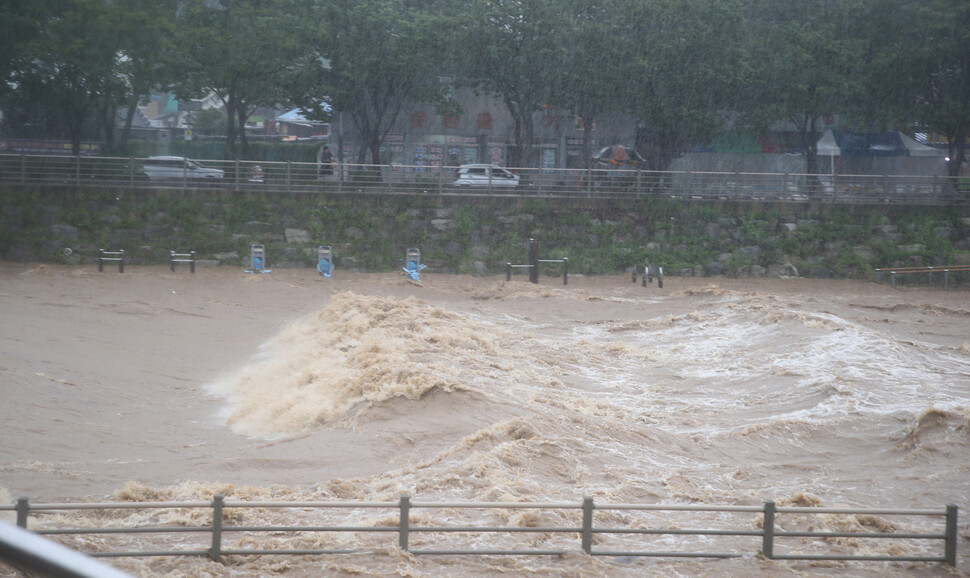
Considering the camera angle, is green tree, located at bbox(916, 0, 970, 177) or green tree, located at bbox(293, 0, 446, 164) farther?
green tree, located at bbox(916, 0, 970, 177)

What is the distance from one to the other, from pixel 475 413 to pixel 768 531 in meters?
5.40

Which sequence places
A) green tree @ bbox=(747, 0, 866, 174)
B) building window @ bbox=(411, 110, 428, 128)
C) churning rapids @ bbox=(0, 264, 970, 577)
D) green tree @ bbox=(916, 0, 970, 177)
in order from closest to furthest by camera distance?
churning rapids @ bbox=(0, 264, 970, 577)
green tree @ bbox=(916, 0, 970, 177)
green tree @ bbox=(747, 0, 866, 174)
building window @ bbox=(411, 110, 428, 128)

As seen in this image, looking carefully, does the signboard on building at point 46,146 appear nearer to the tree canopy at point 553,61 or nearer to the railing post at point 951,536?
the tree canopy at point 553,61

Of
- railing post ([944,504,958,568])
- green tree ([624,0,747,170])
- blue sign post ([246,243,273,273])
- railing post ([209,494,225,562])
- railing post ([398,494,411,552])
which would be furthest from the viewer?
green tree ([624,0,747,170])

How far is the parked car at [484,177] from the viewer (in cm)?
3338

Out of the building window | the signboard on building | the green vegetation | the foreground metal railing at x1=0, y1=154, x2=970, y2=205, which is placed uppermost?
the building window

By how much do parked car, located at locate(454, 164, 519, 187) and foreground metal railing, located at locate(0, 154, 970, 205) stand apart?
0.17m

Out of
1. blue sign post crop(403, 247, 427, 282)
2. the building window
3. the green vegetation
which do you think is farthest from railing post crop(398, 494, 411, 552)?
the building window

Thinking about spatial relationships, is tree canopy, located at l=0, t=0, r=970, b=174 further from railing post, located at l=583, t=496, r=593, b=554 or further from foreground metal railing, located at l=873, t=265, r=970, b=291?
railing post, located at l=583, t=496, r=593, b=554

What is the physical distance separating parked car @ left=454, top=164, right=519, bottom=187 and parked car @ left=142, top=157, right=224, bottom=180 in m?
8.92

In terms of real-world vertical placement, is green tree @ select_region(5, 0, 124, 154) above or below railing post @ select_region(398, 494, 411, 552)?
above

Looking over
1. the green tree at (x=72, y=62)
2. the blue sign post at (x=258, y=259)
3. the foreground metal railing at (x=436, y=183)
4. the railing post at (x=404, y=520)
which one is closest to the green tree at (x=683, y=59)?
the foreground metal railing at (x=436, y=183)

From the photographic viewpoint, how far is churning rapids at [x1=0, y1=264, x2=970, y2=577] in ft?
30.1

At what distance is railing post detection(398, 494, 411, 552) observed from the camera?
730 cm
